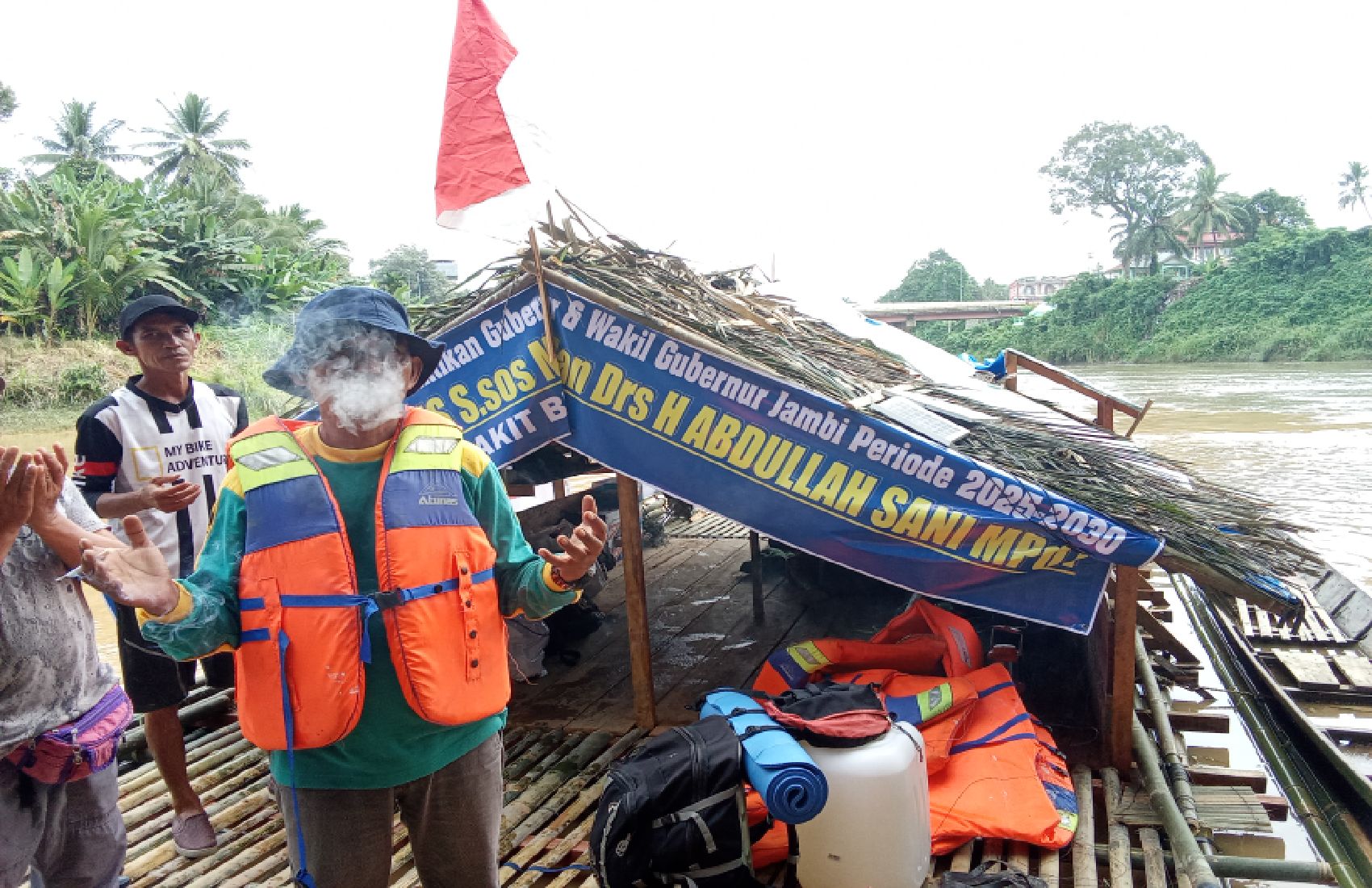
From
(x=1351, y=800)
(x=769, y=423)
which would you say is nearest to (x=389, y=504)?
(x=769, y=423)

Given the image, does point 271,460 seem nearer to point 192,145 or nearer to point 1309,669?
point 1309,669

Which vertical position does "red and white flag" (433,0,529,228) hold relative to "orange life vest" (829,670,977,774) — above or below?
above

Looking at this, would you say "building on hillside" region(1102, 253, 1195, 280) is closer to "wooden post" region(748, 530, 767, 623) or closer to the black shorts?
"wooden post" region(748, 530, 767, 623)

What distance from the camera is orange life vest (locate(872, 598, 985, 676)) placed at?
398 centimetres

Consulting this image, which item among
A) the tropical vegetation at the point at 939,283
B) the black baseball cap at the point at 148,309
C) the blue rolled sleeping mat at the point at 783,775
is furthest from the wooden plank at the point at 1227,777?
the tropical vegetation at the point at 939,283

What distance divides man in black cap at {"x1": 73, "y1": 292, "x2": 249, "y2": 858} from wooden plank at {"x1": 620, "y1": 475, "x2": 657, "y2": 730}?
1.85 m

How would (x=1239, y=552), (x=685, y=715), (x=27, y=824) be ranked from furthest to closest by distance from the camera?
(x=685, y=715)
(x=1239, y=552)
(x=27, y=824)

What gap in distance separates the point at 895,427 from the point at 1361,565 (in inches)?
334

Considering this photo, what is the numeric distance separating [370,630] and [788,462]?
2.28m

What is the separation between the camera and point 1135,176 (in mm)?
52875

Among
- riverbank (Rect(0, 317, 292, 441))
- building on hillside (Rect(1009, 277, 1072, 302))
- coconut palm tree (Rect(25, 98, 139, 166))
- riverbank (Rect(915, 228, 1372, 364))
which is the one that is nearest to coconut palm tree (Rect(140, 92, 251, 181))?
coconut palm tree (Rect(25, 98, 139, 166))

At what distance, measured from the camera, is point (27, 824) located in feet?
6.92

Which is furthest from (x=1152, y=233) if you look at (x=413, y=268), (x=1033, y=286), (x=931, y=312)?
(x=413, y=268)

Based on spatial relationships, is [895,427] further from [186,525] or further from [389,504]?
[186,525]
